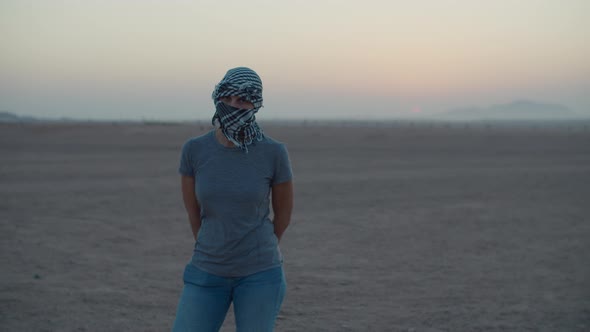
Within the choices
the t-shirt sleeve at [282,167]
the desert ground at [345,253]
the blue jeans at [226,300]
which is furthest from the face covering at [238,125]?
the desert ground at [345,253]

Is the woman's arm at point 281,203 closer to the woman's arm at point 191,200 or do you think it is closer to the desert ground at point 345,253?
the woman's arm at point 191,200

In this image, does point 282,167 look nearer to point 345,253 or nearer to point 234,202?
point 234,202

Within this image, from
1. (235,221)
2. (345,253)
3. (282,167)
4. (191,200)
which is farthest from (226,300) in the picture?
(345,253)

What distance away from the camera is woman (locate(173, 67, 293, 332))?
2.71 meters

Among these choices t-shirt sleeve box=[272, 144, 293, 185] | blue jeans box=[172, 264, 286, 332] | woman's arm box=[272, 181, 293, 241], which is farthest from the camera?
woman's arm box=[272, 181, 293, 241]

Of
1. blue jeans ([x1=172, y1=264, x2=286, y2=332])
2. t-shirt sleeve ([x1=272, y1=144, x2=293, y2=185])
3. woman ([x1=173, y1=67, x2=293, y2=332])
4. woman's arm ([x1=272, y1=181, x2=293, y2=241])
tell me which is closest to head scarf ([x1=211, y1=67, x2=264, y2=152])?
woman ([x1=173, y1=67, x2=293, y2=332])

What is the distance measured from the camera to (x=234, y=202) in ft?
8.92

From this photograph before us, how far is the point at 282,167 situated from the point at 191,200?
1.74ft

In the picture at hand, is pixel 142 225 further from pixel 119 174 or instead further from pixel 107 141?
pixel 107 141

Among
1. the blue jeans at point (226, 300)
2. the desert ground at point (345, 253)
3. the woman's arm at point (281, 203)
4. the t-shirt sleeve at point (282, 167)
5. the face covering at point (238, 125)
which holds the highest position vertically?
the face covering at point (238, 125)

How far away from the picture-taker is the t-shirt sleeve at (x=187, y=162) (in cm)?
282

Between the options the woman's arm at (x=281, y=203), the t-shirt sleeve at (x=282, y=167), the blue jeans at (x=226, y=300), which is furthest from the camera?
the woman's arm at (x=281, y=203)

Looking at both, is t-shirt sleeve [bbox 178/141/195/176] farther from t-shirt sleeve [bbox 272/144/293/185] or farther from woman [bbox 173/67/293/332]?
t-shirt sleeve [bbox 272/144/293/185]

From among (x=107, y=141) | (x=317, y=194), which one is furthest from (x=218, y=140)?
(x=107, y=141)
